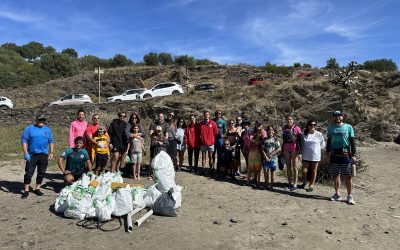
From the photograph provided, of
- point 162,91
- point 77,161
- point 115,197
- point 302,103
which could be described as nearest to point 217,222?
point 115,197

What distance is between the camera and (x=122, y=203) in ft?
17.3

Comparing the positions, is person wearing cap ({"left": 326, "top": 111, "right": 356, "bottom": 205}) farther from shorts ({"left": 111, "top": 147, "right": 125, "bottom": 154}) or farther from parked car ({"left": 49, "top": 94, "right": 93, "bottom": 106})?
parked car ({"left": 49, "top": 94, "right": 93, "bottom": 106})

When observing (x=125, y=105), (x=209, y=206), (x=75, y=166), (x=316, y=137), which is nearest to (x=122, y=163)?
(x=75, y=166)

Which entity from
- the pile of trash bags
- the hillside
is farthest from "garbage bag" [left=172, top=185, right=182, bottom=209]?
the hillside

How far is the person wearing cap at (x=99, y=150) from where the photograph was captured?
7016mm

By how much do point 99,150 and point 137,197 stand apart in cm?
187

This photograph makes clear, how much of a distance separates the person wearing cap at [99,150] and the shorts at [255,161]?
2.92 meters

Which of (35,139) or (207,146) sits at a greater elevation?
(35,139)

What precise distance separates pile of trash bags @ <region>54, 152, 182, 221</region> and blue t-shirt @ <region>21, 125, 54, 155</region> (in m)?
0.97

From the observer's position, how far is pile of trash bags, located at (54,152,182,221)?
527cm

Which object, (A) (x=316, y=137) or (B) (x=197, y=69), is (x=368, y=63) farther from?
(A) (x=316, y=137)

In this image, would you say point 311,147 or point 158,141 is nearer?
point 311,147

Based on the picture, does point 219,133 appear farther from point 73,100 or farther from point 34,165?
point 73,100

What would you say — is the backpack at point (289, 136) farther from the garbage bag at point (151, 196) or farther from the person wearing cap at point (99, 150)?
the person wearing cap at point (99, 150)
